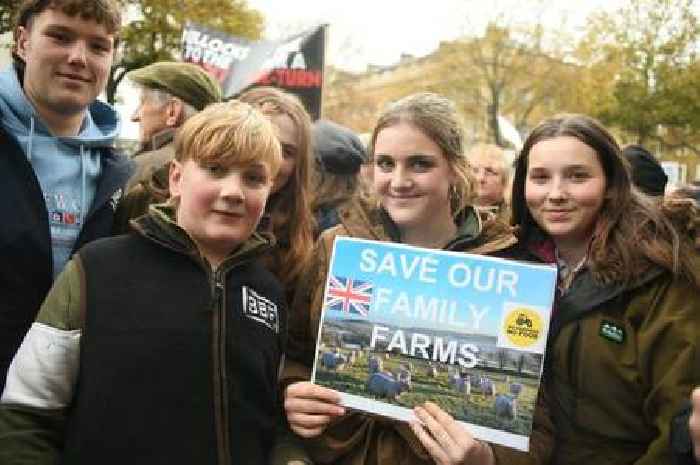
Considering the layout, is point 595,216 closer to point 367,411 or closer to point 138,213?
point 367,411

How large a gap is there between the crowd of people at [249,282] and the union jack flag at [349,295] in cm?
21

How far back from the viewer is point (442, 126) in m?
2.75

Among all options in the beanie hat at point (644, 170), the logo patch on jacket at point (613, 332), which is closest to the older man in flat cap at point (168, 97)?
the logo patch on jacket at point (613, 332)

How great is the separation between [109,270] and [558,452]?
4.89 feet

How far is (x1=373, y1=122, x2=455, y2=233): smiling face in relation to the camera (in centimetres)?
270

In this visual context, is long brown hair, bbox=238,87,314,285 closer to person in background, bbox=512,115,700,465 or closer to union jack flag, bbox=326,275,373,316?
union jack flag, bbox=326,275,373,316

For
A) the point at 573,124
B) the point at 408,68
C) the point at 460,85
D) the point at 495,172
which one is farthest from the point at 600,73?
the point at 408,68

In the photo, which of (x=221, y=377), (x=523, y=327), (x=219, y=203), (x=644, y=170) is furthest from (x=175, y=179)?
(x=644, y=170)

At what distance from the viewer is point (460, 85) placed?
38.5 m

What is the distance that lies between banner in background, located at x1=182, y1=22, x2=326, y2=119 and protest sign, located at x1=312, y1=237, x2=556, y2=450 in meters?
8.13

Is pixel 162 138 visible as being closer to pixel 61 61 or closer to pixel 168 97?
pixel 168 97

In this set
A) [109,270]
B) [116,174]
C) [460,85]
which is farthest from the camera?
[460,85]

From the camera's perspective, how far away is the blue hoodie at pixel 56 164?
268 centimetres

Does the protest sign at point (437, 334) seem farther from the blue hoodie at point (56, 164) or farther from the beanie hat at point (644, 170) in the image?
the beanie hat at point (644, 170)
